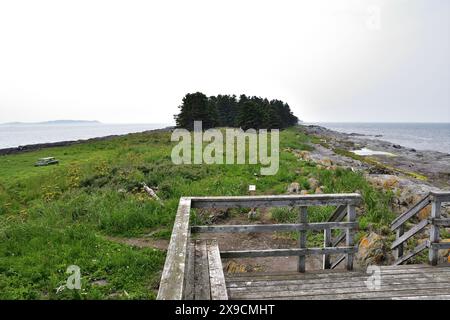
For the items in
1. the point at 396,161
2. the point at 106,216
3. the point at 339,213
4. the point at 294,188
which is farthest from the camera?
the point at 396,161

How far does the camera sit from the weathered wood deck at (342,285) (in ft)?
15.3

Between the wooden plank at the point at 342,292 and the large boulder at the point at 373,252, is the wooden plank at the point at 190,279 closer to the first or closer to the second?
the wooden plank at the point at 342,292

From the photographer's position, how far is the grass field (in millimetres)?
6801

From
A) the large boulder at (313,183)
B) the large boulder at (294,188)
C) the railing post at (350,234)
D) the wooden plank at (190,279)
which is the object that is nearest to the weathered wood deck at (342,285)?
the railing post at (350,234)

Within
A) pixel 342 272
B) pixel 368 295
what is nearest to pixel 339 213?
pixel 342 272

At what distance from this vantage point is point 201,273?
15.5ft

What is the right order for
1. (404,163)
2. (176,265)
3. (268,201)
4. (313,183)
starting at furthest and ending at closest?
1. (404,163)
2. (313,183)
3. (268,201)
4. (176,265)

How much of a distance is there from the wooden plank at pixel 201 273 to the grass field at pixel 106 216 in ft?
4.76

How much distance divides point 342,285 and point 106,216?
779 cm

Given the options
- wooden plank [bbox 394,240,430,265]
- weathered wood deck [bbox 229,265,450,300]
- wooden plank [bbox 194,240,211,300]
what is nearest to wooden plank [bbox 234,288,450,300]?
weathered wood deck [bbox 229,265,450,300]

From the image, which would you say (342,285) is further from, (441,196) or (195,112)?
(195,112)

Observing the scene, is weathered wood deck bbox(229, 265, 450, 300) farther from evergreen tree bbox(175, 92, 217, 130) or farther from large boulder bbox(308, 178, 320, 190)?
evergreen tree bbox(175, 92, 217, 130)
